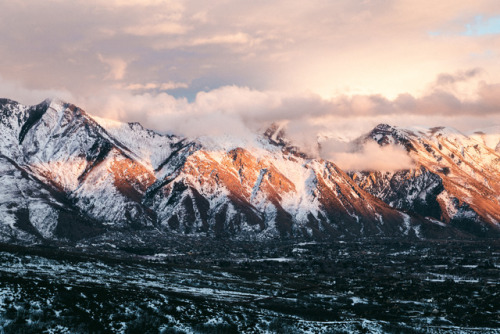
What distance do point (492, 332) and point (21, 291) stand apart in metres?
142

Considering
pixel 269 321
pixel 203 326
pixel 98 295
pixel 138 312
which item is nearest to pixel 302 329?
pixel 269 321

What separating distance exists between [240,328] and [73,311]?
4815cm

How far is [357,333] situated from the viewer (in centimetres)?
19388

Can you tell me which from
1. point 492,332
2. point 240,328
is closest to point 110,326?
point 240,328

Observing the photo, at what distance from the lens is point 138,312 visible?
19175 centimetres

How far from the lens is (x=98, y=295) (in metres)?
197

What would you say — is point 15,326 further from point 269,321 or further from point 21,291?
point 269,321

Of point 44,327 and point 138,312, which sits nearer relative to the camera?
point 44,327

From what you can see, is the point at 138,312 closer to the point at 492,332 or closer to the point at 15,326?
the point at 15,326

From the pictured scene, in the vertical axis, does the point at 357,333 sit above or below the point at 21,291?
below

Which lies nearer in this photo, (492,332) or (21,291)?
(21,291)

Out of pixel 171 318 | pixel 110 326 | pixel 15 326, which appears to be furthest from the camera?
pixel 171 318

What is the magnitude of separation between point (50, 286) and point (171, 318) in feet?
125

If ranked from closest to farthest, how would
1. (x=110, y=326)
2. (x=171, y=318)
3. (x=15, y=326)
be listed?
1. (x=15, y=326)
2. (x=110, y=326)
3. (x=171, y=318)
